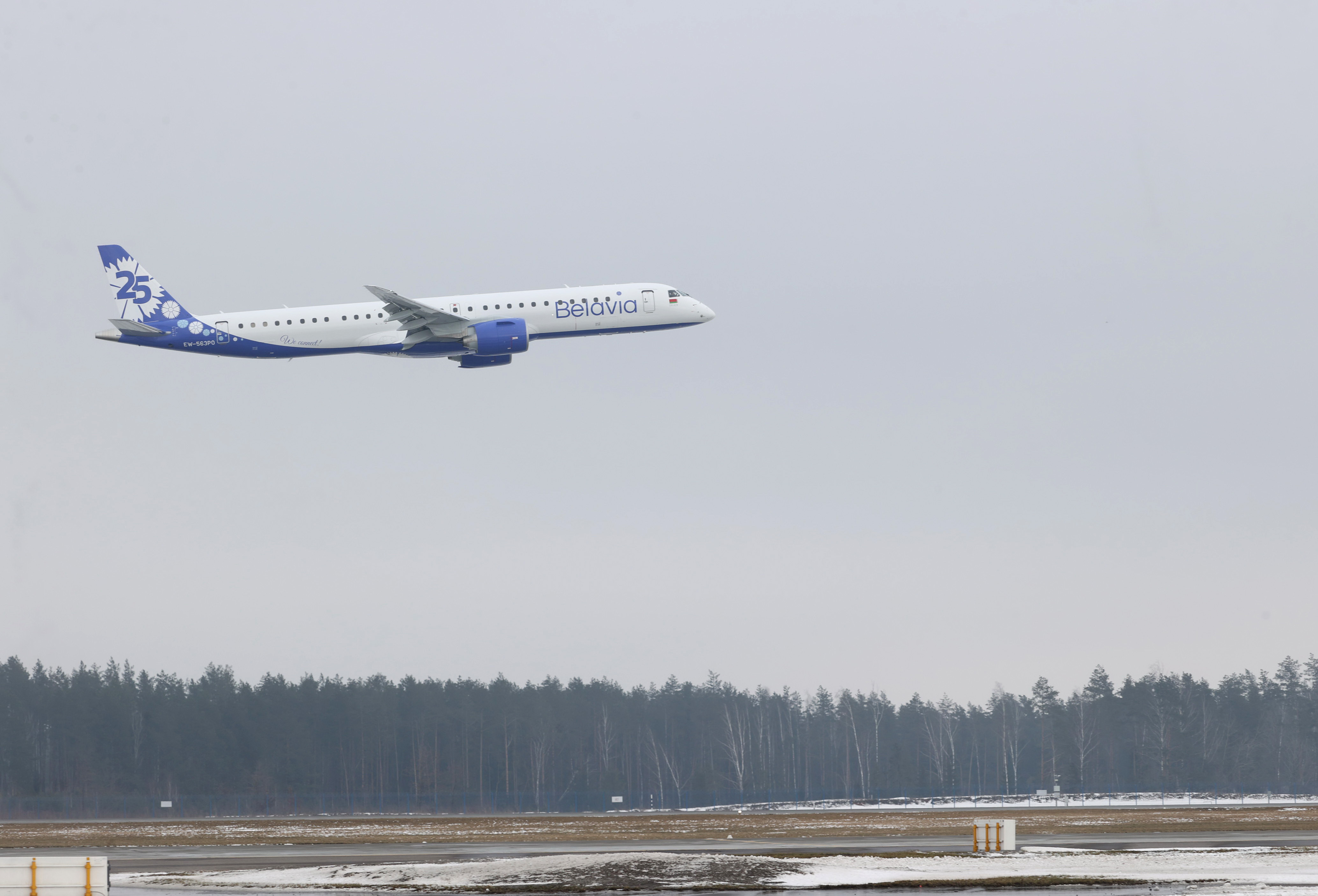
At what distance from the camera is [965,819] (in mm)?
74312

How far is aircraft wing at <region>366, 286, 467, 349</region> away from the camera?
66.4m

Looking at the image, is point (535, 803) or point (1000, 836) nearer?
point (1000, 836)

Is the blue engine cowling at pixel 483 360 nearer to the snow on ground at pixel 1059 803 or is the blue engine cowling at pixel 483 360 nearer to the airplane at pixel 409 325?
the airplane at pixel 409 325

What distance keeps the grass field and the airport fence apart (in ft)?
42.0

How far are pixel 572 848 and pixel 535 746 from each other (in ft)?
387

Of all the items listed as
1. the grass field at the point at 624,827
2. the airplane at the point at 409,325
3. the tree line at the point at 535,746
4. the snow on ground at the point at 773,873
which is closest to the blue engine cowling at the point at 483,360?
the airplane at the point at 409,325

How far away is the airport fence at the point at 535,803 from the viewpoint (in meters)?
107

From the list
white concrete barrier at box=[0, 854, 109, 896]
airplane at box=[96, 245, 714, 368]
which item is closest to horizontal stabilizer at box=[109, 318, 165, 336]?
airplane at box=[96, 245, 714, 368]

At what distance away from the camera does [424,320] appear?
67.2m

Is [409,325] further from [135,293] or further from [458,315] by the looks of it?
[135,293]

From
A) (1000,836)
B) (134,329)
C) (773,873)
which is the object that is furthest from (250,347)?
(1000,836)

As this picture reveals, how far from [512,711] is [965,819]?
106m

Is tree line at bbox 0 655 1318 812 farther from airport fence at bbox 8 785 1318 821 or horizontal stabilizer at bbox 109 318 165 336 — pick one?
horizontal stabilizer at bbox 109 318 165 336

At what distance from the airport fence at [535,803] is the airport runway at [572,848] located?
145ft
